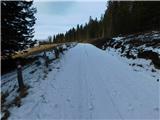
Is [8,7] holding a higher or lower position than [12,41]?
higher

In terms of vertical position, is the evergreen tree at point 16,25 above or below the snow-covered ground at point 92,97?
above

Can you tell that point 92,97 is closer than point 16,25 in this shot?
Yes

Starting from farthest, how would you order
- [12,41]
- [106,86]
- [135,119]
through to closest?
[12,41] → [106,86] → [135,119]

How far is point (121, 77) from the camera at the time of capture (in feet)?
43.9

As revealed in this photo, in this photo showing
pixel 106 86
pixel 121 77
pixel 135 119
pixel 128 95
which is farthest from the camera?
pixel 121 77

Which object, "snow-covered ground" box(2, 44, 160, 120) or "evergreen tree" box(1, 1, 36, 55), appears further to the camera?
"evergreen tree" box(1, 1, 36, 55)

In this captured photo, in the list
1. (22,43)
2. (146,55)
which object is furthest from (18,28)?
(146,55)

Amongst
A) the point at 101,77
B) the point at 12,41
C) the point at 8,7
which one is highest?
the point at 8,7

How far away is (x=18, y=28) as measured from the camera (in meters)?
22.2

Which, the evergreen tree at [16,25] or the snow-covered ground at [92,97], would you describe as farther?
the evergreen tree at [16,25]

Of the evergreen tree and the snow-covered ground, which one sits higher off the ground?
the evergreen tree

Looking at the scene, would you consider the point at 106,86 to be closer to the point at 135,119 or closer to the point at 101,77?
the point at 101,77

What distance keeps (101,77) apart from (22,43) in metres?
11.2

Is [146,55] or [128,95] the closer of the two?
[128,95]
